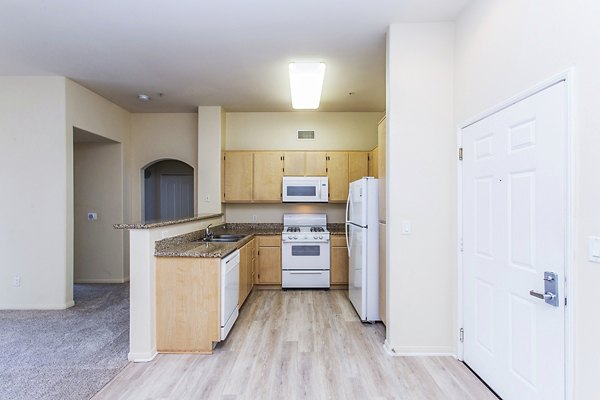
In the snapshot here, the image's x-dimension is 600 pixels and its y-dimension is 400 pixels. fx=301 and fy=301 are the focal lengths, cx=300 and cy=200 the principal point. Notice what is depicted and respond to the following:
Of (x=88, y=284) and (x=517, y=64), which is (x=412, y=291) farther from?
(x=88, y=284)

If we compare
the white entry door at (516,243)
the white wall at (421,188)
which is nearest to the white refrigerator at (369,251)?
the white wall at (421,188)

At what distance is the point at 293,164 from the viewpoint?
4.95 meters

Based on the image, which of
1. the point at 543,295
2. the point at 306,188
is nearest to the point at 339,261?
the point at 306,188

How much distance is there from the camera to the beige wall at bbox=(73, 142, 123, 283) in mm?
4984

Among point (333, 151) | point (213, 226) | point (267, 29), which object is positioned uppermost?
point (267, 29)

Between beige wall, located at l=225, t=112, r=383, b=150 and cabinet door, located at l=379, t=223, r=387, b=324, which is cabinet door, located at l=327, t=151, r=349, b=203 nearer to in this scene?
beige wall, located at l=225, t=112, r=383, b=150

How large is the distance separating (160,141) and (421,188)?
4.49 metres

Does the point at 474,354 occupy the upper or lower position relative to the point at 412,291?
lower

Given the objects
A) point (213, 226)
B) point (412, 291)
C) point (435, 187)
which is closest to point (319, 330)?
point (412, 291)

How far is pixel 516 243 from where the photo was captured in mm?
1876

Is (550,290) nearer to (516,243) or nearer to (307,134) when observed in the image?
(516,243)

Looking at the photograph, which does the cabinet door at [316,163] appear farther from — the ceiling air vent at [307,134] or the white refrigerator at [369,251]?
the white refrigerator at [369,251]

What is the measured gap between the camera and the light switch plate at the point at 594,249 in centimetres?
135

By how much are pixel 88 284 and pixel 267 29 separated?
4.83m
